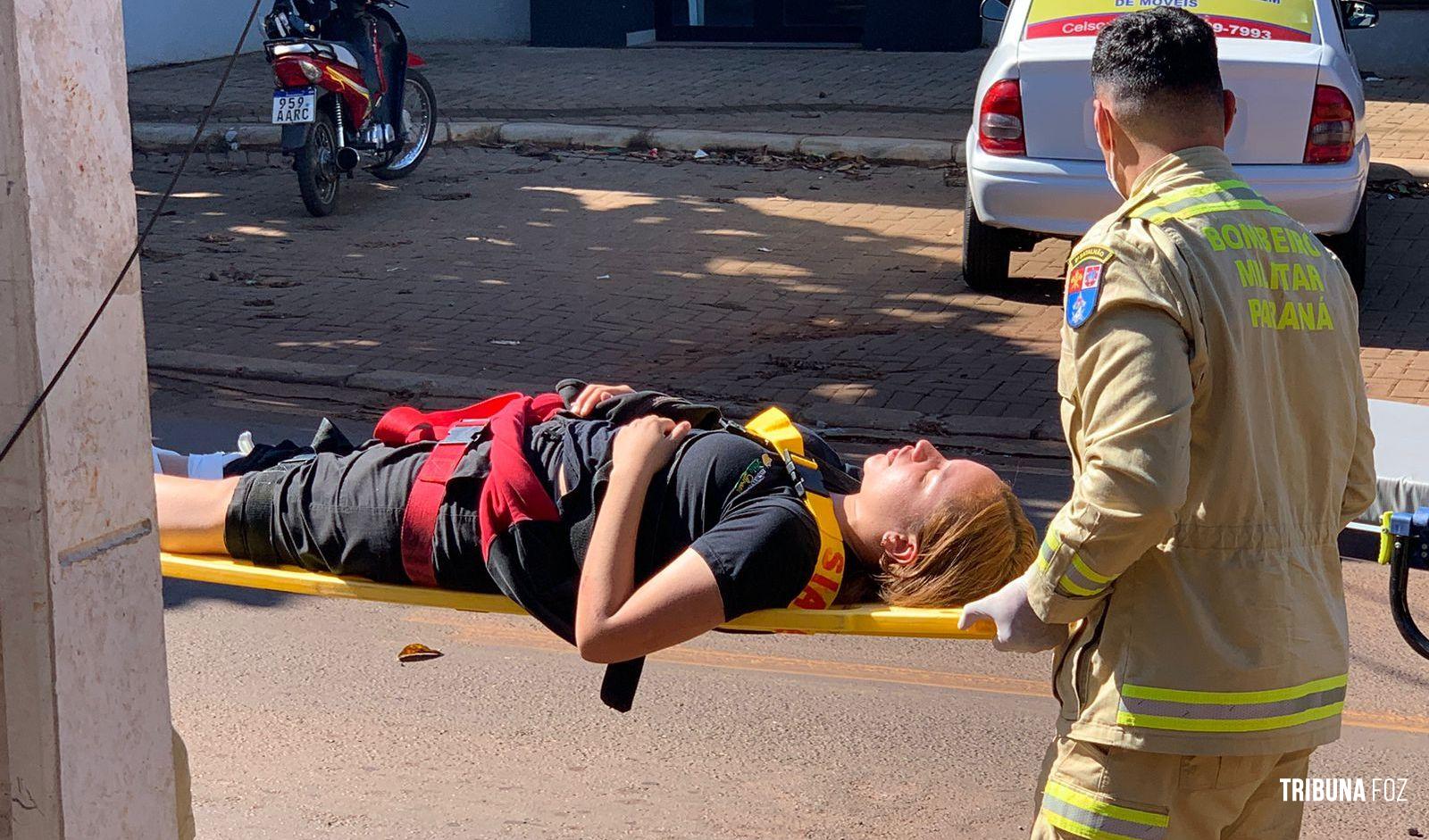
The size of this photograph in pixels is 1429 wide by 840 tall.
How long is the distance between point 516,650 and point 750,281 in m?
4.50

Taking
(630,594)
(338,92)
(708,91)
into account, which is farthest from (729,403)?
(708,91)

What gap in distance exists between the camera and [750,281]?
337 inches

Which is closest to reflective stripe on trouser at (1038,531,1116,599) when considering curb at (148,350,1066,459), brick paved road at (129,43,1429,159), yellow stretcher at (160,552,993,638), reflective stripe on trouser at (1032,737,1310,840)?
reflective stripe on trouser at (1032,737,1310,840)

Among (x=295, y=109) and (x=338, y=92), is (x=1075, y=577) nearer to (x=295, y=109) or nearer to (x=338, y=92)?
(x=295, y=109)

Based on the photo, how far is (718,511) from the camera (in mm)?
2945

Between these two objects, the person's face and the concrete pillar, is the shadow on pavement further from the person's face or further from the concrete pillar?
the concrete pillar

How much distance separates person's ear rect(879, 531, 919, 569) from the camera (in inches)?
116

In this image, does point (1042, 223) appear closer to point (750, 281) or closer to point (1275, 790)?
point (750, 281)

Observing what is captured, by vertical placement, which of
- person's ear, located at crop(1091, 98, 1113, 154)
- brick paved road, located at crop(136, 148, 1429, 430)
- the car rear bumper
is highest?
person's ear, located at crop(1091, 98, 1113, 154)

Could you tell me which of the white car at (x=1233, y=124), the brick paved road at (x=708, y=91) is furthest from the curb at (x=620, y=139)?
the white car at (x=1233, y=124)

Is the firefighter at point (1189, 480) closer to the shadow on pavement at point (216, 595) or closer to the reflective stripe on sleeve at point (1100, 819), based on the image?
the reflective stripe on sleeve at point (1100, 819)

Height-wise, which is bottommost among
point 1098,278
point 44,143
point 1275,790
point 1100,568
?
point 1275,790

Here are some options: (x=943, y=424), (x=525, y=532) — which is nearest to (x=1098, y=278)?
(x=525, y=532)

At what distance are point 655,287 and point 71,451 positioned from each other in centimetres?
652
